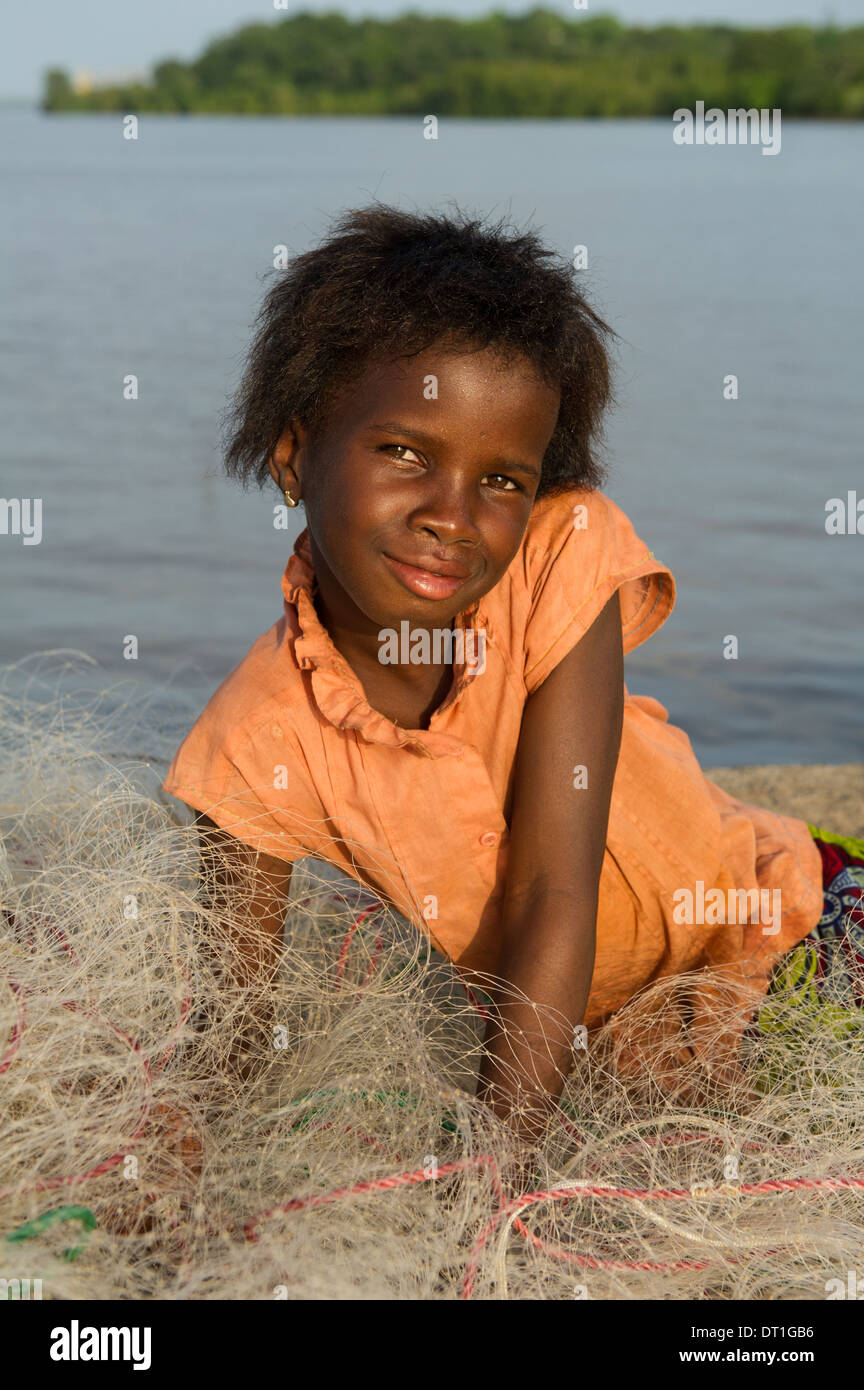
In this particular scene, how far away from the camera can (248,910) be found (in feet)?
8.35

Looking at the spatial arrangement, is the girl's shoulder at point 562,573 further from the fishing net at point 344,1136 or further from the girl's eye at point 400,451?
the fishing net at point 344,1136

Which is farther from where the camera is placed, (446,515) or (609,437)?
(609,437)

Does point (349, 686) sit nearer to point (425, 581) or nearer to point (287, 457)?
point (425, 581)

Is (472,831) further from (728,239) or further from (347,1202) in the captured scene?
(728,239)

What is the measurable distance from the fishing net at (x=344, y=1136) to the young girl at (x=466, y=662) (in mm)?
106

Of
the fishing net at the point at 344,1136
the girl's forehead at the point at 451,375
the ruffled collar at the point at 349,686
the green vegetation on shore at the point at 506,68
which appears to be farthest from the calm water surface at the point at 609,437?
the green vegetation on shore at the point at 506,68

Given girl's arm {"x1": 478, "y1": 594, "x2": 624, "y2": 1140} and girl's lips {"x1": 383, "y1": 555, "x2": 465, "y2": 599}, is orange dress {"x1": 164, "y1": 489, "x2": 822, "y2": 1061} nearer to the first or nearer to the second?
girl's arm {"x1": 478, "y1": 594, "x2": 624, "y2": 1140}

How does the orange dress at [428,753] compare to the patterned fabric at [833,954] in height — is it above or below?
above

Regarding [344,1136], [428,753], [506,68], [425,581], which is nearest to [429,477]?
[425,581]

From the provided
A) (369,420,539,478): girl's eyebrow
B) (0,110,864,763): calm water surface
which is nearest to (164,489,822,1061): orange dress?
(369,420,539,478): girl's eyebrow

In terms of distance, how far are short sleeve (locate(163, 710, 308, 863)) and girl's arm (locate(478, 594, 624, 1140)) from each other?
420 millimetres

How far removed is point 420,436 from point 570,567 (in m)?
0.43

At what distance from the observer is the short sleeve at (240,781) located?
2.53 m
